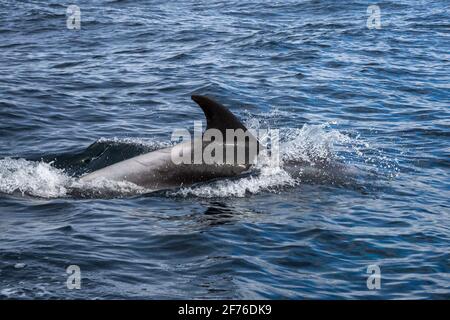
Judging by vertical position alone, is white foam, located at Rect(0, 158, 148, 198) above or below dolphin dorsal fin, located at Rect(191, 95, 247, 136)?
below

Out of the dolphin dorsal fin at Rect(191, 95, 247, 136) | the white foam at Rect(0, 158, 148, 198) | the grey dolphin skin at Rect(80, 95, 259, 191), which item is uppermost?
the dolphin dorsal fin at Rect(191, 95, 247, 136)

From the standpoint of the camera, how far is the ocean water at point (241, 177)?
996 cm

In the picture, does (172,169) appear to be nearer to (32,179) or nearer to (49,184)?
(49,184)

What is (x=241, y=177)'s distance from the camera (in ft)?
43.4

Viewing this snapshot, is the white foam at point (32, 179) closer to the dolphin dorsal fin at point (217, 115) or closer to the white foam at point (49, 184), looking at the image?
the white foam at point (49, 184)

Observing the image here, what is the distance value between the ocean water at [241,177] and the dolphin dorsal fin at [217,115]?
88 centimetres

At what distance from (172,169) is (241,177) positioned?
1.09 meters

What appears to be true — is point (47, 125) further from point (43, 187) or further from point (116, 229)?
point (116, 229)

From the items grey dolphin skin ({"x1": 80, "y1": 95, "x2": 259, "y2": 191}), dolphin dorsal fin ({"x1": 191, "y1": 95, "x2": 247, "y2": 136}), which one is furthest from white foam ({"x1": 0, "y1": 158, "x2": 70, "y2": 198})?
dolphin dorsal fin ({"x1": 191, "y1": 95, "x2": 247, "y2": 136})

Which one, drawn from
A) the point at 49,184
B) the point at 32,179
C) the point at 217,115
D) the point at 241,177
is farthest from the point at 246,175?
the point at 32,179

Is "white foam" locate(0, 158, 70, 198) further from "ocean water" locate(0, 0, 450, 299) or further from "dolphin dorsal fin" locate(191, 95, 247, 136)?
"dolphin dorsal fin" locate(191, 95, 247, 136)

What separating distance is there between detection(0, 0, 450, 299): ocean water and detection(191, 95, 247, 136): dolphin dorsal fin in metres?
0.88

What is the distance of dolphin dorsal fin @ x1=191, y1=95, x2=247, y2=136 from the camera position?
12.7 meters

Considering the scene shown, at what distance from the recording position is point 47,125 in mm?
17484
